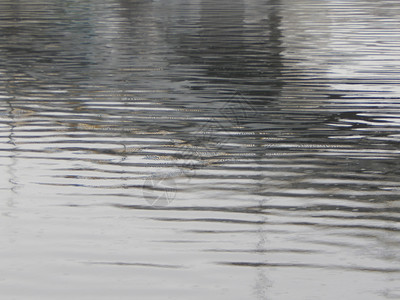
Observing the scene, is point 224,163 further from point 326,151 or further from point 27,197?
point 27,197

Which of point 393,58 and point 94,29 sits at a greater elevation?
point 393,58

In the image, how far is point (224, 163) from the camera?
7.58 meters

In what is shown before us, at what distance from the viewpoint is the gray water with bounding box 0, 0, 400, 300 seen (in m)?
4.98

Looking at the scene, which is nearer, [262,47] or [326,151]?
[326,151]

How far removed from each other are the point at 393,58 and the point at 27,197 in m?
9.88

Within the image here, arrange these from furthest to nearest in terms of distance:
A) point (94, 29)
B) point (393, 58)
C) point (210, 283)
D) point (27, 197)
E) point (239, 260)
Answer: point (94, 29)
point (393, 58)
point (27, 197)
point (239, 260)
point (210, 283)

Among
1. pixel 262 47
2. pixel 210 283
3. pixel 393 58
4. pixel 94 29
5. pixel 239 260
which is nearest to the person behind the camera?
pixel 210 283

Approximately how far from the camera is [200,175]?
7176 mm

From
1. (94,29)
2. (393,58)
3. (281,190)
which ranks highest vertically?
(281,190)

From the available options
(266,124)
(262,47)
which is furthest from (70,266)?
(262,47)

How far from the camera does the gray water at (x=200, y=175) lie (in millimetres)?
4977

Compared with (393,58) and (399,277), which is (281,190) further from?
(393,58)

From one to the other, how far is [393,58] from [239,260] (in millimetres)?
10702

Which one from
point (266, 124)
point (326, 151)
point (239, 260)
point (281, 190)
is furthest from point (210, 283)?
point (266, 124)
